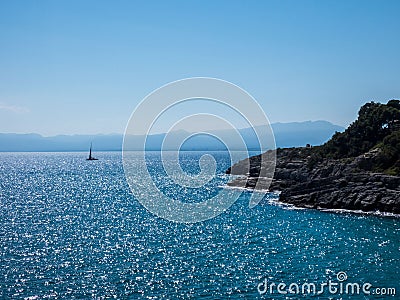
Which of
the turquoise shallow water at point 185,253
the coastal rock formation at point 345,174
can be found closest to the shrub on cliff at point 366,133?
the coastal rock formation at point 345,174

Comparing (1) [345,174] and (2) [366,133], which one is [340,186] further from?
(2) [366,133]

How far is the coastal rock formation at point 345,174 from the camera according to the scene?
7100 cm

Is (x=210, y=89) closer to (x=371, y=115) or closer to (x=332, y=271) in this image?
(x=332, y=271)

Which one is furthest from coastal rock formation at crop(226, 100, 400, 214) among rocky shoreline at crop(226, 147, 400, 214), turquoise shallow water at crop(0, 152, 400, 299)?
turquoise shallow water at crop(0, 152, 400, 299)

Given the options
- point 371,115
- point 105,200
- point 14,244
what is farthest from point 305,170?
point 14,244

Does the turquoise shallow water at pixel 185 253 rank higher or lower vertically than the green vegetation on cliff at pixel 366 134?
lower

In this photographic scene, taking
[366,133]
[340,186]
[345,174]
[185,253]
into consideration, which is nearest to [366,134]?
[366,133]

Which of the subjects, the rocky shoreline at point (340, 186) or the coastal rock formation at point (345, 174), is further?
the coastal rock formation at point (345, 174)

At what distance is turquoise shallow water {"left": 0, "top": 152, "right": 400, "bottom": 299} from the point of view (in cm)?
3428

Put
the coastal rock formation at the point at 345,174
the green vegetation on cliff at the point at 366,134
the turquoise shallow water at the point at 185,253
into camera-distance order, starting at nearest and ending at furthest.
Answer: the turquoise shallow water at the point at 185,253 < the coastal rock formation at the point at 345,174 < the green vegetation on cliff at the point at 366,134

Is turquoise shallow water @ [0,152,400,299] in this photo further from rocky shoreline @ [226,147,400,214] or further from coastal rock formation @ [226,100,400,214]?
coastal rock formation @ [226,100,400,214]

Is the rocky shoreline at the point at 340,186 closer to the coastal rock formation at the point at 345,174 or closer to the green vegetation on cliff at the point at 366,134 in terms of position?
the coastal rock formation at the point at 345,174

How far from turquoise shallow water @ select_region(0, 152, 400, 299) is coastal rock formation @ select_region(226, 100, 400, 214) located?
6.58m

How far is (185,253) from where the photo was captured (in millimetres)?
44375
